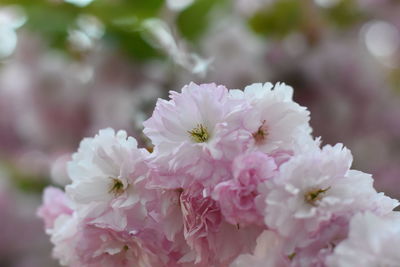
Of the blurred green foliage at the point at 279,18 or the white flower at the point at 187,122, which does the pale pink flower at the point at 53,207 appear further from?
the blurred green foliage at the point at 279,18

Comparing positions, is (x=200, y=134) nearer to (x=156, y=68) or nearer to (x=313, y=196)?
(x=313, y=196)

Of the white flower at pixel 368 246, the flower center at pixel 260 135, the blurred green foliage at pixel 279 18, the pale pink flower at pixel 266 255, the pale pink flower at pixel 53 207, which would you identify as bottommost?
the white flower at pixel 368 246

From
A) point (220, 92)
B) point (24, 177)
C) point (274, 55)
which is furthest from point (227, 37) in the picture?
point (220, 92)

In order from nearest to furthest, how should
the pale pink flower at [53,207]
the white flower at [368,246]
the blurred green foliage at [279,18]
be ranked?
the white flower at [368,246], the pale pink flower at [53,207], the blurred green foliage at [279,18]

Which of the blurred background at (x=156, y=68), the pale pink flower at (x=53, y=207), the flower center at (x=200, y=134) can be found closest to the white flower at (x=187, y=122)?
the flower center at (x=200, y=134)

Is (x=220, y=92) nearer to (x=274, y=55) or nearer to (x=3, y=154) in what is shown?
(x=274, y=55)
